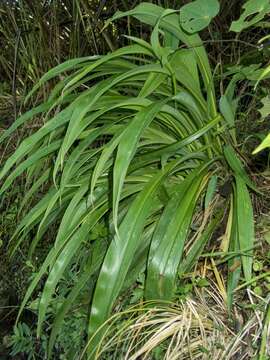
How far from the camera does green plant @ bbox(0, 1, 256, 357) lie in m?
1.25

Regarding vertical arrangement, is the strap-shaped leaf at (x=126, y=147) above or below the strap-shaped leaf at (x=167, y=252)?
above

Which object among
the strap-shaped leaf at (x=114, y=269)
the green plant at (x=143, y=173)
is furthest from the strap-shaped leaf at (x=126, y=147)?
the strap-shaped leaf at (x=114, y=269)

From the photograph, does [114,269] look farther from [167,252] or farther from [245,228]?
[245,228]

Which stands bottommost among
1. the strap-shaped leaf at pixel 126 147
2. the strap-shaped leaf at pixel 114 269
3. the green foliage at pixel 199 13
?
the strap-shaped leaf at pixel 114 269

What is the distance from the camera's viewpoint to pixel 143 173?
1.51m

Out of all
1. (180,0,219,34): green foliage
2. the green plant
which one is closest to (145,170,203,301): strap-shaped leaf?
the green plant

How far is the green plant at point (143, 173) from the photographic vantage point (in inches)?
49.3

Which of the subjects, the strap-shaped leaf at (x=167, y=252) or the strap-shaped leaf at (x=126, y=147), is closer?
the strap-shaped leaf at (x=126, y=147)

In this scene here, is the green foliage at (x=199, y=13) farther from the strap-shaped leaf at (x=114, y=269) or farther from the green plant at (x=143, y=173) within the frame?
the strap-shaped leaf at (x=114, y=269)

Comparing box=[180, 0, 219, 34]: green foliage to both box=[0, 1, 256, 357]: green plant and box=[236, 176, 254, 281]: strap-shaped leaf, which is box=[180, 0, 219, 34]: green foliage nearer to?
box=[0, 1, 256, 357]: green plant

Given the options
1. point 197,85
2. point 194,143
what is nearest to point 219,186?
point 194,143

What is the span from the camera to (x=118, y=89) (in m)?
1.64

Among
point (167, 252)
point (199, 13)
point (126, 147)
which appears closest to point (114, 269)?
point (167, 252)

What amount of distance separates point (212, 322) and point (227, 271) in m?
0.13
